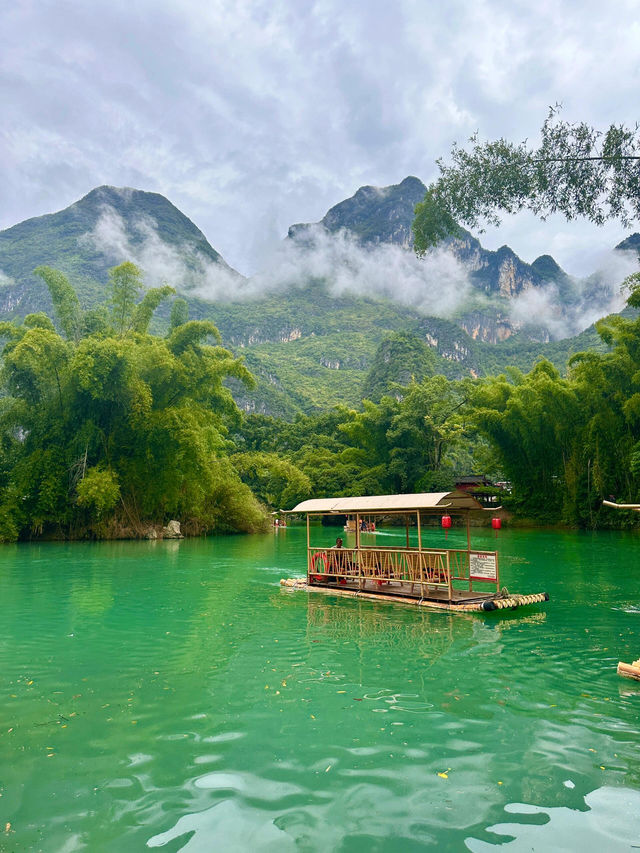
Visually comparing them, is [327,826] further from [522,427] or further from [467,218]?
[522,427]

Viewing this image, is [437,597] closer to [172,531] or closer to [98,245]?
[172,531]

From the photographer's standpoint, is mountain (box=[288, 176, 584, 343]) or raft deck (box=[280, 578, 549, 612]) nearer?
raft deck (box=[280, 578, 549, 612])

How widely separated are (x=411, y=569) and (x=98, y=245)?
12767 centimetres

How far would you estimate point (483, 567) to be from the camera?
39.5 ft

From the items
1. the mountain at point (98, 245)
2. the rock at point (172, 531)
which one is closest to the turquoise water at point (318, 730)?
the rock at point (172, 531)

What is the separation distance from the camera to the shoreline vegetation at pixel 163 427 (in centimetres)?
2552

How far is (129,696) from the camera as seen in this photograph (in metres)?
6.05

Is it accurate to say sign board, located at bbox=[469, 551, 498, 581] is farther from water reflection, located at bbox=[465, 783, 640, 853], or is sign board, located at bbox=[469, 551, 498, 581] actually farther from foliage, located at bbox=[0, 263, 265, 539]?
foliage, located at bbox=[0, 263, 265, 539]

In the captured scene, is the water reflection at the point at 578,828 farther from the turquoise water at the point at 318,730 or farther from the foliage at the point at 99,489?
the foliage at the point at 99,489

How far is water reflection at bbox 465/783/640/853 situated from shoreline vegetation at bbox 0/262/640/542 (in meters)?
23.1

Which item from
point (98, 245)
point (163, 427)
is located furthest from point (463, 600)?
point (98, 245)

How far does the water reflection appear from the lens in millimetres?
3398

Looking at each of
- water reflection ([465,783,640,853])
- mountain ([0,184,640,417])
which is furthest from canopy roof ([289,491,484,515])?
mountain ([0,184,640,417])

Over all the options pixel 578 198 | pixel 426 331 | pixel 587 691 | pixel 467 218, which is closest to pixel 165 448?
pixel 467 218
